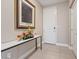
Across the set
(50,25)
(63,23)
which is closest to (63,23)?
(63,23)

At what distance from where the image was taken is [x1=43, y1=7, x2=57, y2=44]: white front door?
5.09 metres

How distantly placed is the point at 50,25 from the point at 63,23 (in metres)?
0.85

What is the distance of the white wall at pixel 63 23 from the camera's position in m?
4.61

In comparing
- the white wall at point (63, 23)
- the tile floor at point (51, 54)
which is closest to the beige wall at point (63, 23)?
the white wall at point (63, 23)

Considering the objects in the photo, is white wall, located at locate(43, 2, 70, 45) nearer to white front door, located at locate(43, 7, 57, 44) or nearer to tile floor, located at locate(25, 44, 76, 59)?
white front door, located at locate(43, 7, 57, 44)

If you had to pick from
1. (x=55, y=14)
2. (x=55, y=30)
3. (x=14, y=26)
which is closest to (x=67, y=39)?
(x=55, y=30)

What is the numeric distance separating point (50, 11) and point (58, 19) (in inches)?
31.0

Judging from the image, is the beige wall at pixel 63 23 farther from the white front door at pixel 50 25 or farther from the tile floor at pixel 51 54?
the tile floor at pixel 51 54

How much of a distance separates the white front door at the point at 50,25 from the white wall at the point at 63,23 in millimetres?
258

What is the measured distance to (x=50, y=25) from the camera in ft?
17.2

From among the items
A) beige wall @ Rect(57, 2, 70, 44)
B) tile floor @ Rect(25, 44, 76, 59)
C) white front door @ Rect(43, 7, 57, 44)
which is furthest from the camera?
white front door @ Rect(43, 7, 57, 44)

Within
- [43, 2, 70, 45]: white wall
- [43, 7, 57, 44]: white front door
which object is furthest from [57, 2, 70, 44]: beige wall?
[43, 7, 57, 44]: white front door

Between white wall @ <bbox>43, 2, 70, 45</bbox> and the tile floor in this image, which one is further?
white wall @ <bbox>43, 2, 70, 45</bbox>

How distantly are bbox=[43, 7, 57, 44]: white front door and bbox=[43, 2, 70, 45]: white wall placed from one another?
10.2 inches
